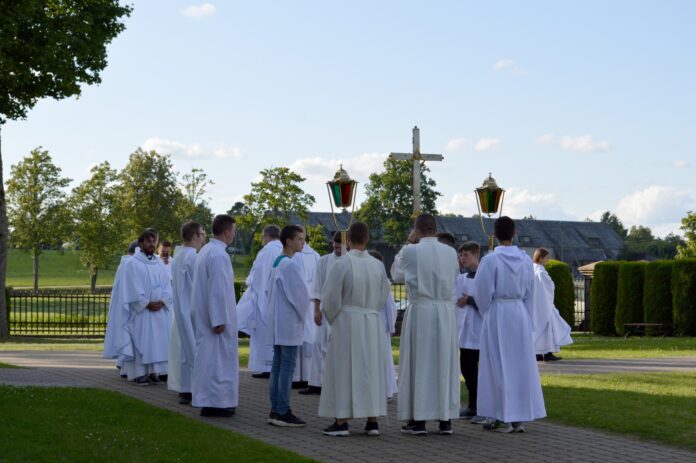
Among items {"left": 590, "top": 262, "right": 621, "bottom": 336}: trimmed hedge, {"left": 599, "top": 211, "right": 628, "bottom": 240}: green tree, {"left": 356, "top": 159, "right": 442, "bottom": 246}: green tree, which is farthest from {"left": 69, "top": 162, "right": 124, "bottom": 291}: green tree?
{"left": 599, "top": 211, "right": 628, "bottom": 240}: green tree

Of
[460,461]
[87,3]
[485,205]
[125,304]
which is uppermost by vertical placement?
[87,3]

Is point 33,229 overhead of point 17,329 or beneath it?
overhead

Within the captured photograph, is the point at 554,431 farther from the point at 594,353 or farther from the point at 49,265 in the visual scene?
the point at 49,265

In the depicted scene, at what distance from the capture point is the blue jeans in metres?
11.0

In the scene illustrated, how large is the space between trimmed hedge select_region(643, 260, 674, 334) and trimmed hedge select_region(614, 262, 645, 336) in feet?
1.19

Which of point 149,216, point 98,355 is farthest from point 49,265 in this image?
point 98,355

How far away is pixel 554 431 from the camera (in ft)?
35.3

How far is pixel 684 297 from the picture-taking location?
27672 mm

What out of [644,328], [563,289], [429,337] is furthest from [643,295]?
[429,337]

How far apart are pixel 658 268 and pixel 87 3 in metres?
17.6

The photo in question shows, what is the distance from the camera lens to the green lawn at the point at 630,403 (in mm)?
10680

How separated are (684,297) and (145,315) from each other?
17.3m

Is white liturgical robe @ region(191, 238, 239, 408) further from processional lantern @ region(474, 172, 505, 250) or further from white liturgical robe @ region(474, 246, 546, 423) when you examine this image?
processional lantern @ region(474, 172, 505, 250)

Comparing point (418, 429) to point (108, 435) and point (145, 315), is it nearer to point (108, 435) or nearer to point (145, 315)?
point (108, 435)
